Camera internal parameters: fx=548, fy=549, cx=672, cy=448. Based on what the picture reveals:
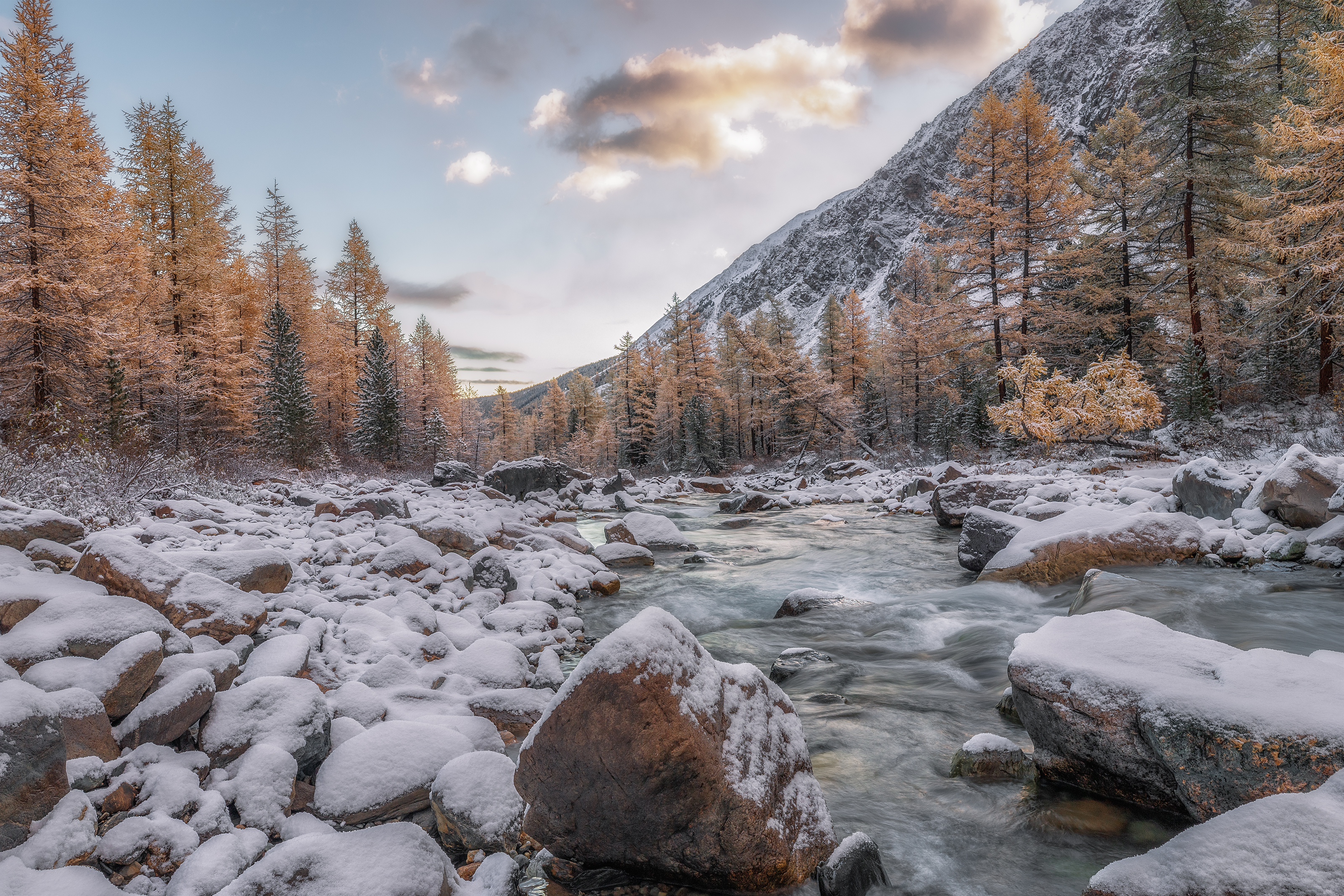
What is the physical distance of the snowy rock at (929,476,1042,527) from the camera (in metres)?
10.3

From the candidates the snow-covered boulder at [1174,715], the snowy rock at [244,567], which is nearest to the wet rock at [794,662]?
the snow-covered boulder at [1174,715]

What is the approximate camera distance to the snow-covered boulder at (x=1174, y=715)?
2180 mm

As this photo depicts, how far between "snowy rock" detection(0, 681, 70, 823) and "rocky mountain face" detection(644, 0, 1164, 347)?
294 ft

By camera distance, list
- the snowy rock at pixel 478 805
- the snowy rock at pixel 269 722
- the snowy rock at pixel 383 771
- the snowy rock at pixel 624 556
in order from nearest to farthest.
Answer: the snowy rock at pixel 478 805, the snowy rock at pixel 383 771, the snowy rock at pixel 269 722, the snowy rock at pixel 624 556

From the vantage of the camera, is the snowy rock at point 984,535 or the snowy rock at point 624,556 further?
the snowy rock at point 624,556

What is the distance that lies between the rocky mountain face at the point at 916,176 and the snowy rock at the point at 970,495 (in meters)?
80.7

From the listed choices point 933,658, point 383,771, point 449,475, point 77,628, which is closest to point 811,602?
point 933,658

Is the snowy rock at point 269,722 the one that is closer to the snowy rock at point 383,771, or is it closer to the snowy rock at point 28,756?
the snowy rock at point 383,771

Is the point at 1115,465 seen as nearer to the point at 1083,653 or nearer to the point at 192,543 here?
the point at 1083,653

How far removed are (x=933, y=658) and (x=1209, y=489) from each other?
545 cm

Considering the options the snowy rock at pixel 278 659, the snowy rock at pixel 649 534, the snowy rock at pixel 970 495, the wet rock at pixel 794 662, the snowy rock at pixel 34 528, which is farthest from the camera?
the snowy rock at pixel 649 534

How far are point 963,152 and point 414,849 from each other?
2167 cm

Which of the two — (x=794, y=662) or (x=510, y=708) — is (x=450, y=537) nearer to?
(x=510, y=708)

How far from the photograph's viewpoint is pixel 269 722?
2836mm
